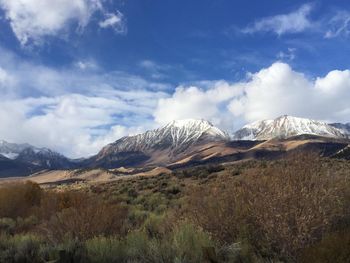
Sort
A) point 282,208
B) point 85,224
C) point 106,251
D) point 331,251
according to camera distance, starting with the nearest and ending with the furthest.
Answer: point 331,251 → point 282,208 → point 106,251 → point 85,224

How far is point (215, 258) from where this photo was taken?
8.98 m

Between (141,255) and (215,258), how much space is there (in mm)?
1726

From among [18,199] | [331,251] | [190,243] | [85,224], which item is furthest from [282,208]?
[18,199]

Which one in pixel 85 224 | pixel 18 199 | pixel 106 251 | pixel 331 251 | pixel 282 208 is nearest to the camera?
pixel 331 251

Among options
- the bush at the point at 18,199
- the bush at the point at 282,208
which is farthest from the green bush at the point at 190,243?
the bush at the point at 18,199

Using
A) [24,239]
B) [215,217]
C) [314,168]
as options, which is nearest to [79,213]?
[24,239]

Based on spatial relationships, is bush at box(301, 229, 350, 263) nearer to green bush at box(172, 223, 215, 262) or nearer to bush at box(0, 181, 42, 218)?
green bush at box(172, 223, 215, 262)

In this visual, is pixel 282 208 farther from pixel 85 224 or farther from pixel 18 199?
pixel 18 199

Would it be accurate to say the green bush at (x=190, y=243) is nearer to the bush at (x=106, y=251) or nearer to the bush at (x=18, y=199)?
the bush at (x=106, y=251)

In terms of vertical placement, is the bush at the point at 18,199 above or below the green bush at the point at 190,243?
above

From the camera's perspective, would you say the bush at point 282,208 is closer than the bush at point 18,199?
Yes

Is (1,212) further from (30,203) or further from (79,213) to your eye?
(79,213)

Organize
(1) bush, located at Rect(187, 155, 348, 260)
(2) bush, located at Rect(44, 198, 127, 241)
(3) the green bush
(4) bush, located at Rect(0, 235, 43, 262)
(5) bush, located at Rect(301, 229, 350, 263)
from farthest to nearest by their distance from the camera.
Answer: (2) bush, located at Rect(44, 198, 127, 241) < (4) bush, located at Rect(0, 235, 43, 262) < (1) bush, located at Rect(187, 155, 348, 260) < (3) the green bush < (5) bush, located at Rect(301, 229, 350, 263)

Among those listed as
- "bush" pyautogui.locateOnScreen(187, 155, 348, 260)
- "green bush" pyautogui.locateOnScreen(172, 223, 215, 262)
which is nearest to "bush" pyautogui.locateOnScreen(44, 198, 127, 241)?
"green bush" pyautogui.locateOnScreen(172, 223, 215, 262)
